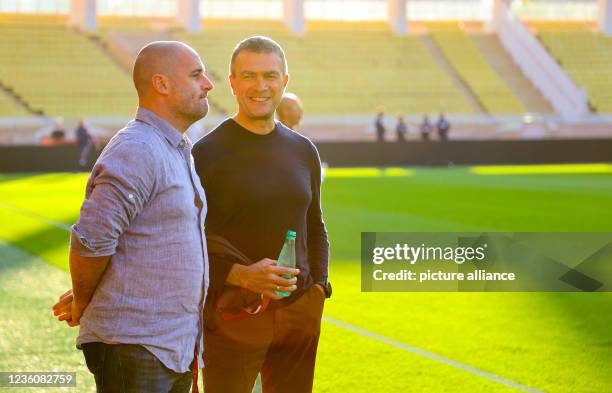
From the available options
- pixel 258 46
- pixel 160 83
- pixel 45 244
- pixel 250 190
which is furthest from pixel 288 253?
pixel 45 244

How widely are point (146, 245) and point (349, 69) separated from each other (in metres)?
46.0

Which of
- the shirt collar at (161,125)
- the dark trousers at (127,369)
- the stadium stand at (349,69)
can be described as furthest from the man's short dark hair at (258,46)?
the stadium stand at (349,69)

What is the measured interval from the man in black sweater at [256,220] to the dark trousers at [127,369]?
677mm

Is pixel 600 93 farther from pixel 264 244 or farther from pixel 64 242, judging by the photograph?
pixel 264 244

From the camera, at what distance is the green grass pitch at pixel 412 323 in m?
6.62

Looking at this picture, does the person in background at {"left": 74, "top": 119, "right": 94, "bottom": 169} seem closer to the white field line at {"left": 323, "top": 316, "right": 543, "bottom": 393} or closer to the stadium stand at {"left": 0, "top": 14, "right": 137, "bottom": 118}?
the stadium stand at {"left": 0, "top": 14, "right": 137, "bottom": 118}

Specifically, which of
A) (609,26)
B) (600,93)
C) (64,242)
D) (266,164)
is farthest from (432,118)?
(266,164)

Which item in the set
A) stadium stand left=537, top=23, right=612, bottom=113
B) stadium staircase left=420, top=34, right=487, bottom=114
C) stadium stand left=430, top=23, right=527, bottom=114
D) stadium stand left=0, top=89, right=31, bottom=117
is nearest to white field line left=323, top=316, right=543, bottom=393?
stadium stand left=0, top=89, right=31, bottom=117

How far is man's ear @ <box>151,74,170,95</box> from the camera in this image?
11.3 ft

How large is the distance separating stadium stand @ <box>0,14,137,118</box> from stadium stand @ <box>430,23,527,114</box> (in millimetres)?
16362

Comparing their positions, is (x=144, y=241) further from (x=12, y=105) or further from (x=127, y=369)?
(x=12, y=105)

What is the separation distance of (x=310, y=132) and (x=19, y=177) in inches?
649

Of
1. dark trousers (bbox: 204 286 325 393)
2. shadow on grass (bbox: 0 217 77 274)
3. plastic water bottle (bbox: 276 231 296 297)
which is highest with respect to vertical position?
plastic water bottle (bbox: 276 231 296 297)

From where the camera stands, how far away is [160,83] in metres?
3.46
